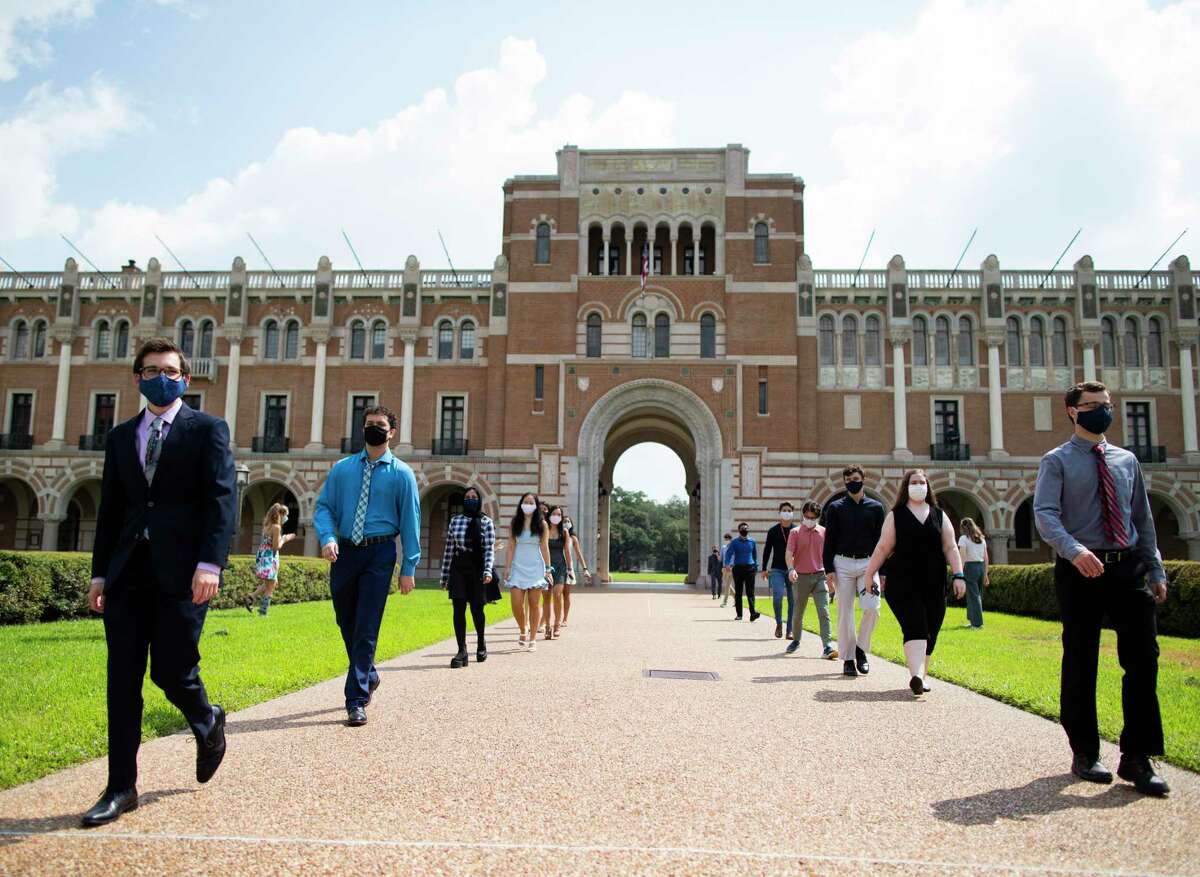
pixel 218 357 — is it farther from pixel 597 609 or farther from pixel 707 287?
pixel 597 609

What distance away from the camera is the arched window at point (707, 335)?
3509cm

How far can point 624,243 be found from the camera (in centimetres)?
3662

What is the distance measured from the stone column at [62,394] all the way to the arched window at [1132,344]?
4107 cm

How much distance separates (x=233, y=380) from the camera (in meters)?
36.5

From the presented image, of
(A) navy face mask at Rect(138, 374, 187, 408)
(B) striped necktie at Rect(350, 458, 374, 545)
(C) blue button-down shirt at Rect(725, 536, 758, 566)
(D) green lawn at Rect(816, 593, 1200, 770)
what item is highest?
(A) navy face mask at Rect(138, 374, 187, 408)

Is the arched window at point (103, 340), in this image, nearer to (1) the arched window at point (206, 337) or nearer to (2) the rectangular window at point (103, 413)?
(2) the rectangular window at point (103, 413)

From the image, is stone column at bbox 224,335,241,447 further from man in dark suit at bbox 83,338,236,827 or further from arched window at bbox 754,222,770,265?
man in dark suit at bbox 83,338,236,827

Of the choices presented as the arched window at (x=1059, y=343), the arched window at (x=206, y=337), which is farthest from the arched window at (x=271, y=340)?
the arched window at (x=1059, y=343)

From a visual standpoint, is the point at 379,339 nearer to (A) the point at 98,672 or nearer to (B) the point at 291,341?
(B) the point at 291,341

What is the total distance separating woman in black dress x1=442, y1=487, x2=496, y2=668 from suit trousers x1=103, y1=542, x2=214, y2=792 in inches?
215

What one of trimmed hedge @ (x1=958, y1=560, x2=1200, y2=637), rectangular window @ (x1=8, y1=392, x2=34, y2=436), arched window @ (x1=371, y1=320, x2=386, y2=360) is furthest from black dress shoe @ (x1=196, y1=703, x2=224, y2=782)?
rectangular window @ (x1=8, y1=392, x2=34, y2=436)

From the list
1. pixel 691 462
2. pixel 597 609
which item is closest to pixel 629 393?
pixel 691 462

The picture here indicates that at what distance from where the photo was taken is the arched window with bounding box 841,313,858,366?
35375mm

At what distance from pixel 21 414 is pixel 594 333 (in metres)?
23.3
